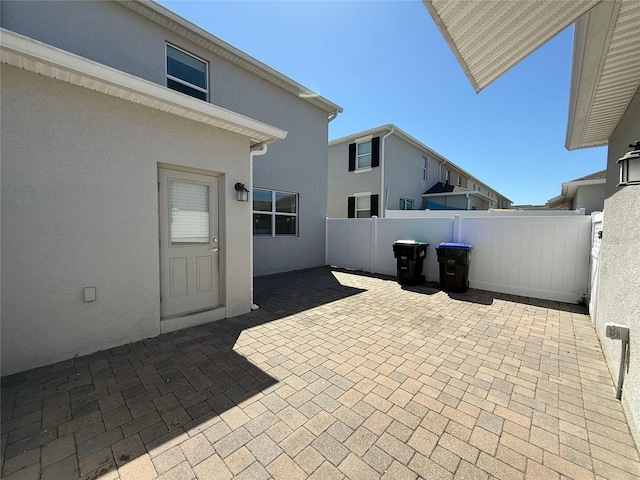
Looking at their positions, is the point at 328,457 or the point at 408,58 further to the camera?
the point at 408,58

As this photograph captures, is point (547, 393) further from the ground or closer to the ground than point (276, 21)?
closer to the ground

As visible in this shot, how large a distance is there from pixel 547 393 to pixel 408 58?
28.5ft

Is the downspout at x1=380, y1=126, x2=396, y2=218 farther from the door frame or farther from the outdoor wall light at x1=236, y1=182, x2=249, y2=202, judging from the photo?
the door frame

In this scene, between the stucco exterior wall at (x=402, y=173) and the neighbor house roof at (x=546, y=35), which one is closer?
the neighbor house roof at (x=546, y=35)

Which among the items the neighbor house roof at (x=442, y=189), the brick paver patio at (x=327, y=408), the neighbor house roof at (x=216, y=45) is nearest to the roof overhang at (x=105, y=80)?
the brick paver patio at (x=327, y=408)

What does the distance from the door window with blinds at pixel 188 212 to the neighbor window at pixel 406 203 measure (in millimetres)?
12021

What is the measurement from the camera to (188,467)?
1.78m

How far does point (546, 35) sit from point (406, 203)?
13.3m

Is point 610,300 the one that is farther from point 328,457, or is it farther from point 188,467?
point 188,467

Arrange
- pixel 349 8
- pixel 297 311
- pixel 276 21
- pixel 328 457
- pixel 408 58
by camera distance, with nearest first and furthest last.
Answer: pixel 328 457, pixel 297 311, pixel 349 8, pixel 276 21, pixel 408 58

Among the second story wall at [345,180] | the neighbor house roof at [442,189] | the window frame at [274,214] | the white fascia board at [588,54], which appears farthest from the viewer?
the neighbor house roof at [442,189]

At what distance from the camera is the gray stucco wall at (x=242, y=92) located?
4.97 meters

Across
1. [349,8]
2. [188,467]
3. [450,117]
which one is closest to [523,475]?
[188,467]

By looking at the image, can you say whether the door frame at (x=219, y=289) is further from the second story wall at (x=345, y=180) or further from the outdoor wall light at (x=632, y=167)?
the second story wall at (x=345, y=180)
